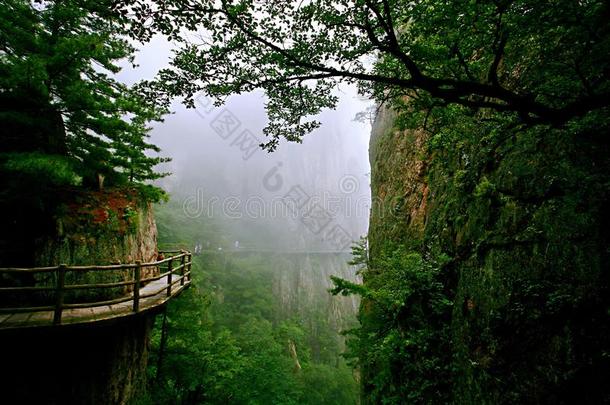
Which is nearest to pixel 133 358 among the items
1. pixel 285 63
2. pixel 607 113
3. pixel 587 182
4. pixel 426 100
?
pixel 285 63

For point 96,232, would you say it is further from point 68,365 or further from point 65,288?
point 68,365

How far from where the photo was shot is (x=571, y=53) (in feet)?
10.1

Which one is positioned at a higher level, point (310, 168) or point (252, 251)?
point (310, 168)

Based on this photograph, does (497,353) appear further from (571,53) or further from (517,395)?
(571,53)

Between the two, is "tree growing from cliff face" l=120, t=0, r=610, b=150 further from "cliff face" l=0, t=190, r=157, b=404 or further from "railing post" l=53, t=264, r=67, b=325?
"cliff face" l=0, t=190, r=157, b=404

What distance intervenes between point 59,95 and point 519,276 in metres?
8.94

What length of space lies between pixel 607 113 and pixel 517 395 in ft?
10.9

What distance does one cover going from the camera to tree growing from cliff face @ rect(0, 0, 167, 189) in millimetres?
4883

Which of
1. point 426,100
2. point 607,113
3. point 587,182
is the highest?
point 426,100

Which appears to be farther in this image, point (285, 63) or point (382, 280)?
point (382, 280)

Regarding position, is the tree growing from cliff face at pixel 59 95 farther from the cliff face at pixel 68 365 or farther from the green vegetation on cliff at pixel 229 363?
the green vegetation on cliff at pixel 229 363

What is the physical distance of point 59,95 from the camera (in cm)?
555

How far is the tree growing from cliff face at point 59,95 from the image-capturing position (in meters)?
4.88

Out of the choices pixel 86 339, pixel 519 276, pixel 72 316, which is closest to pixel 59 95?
pixel 72 316
